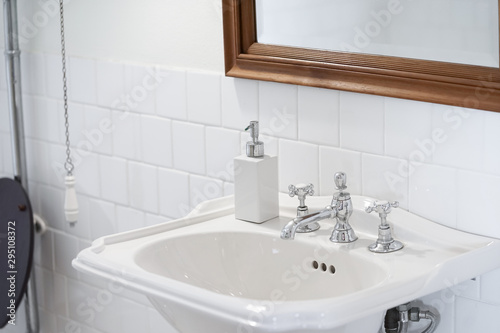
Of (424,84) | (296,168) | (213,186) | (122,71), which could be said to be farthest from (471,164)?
(122,71)

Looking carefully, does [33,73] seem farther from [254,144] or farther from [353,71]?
[353,71]

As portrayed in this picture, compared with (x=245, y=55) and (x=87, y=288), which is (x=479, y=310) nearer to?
(x=245, y=55)

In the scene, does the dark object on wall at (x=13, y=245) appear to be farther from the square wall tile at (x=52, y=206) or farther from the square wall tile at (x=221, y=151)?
the square wall tile at (x=221, y=151)

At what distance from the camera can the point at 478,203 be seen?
4.75ft

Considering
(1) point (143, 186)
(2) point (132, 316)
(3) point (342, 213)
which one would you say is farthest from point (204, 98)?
(2) point (132, 316)

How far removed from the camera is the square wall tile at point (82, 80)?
211 centimetres

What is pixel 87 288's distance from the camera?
228 cm

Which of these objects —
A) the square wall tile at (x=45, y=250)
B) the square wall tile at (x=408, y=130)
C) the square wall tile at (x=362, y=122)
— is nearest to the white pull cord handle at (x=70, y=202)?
the square wall tile at (x=45, y=250)

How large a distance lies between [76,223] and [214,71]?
A: 0.67m

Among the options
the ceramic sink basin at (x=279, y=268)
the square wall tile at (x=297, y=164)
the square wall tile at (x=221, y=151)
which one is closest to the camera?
the ceramic sink basin at (x=279, y=268)

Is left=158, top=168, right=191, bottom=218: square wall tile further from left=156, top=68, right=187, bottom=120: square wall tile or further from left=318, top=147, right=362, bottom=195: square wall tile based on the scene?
left=318, top=147, right=362, bottom=195: square wall tile

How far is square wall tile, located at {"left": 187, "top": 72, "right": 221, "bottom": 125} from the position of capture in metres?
1.85

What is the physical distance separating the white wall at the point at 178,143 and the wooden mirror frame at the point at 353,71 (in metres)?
0.03

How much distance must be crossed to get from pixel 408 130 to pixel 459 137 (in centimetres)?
10
